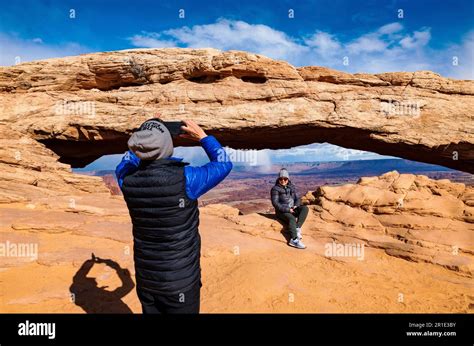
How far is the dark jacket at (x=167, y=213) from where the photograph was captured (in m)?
2.88

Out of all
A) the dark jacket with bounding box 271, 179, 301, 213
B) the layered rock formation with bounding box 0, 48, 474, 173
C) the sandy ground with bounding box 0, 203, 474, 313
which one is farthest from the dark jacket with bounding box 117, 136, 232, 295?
the layered rock formation with bounding box 0, 48, 474, 173

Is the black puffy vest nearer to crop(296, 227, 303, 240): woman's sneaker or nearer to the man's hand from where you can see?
the man's hand

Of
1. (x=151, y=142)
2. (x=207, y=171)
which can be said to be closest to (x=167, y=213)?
(x=207, y=171)

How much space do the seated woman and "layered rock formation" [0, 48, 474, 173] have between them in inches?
186

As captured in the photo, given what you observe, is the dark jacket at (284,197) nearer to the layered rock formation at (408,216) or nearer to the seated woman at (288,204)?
the seated woman at (288,204)

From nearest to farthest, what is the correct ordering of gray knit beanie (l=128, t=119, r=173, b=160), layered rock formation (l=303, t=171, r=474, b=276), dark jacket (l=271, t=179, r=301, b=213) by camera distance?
gray knit beanie (l=128, t=119, r=173, b=160), layered rock formation (l=303, t=171, r=474, b=276), dark jacket (l=271, t=179, r=301, b=213)

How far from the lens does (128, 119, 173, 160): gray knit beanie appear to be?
2.76 metres

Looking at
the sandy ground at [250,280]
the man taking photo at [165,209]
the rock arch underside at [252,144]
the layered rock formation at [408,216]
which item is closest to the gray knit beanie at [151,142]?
the man taking photo at [165,209]

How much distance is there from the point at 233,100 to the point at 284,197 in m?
6.74

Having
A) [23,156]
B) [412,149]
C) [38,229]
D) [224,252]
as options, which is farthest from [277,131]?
[23,156]

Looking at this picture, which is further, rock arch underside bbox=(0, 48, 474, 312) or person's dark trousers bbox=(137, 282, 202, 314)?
rock arch underside bbox=(0, 48, 474, 312)

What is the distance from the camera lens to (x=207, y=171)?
302cm

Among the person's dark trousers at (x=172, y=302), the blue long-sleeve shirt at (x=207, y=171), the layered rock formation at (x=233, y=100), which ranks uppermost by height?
the layered rock formation at (x=233, y=100)

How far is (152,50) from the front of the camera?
51.8ft
